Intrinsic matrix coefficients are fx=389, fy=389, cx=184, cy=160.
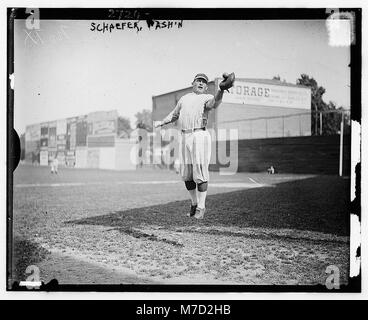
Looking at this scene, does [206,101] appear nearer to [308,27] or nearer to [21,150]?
[308,27]

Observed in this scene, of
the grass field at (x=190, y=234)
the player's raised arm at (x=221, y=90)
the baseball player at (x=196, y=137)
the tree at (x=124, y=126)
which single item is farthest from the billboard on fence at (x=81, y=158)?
the player's raised arm at (x=221, y=90)

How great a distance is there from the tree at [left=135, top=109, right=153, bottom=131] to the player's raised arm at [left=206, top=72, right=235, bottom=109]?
2.38 ft

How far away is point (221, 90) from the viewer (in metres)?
4.22

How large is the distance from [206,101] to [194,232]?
58.2 inches

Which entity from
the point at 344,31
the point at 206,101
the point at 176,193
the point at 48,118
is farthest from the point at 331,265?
the point at 48,118

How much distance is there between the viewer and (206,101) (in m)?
4.41

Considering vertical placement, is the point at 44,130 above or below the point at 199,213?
above

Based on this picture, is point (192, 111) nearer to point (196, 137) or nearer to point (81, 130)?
point (196, 137)

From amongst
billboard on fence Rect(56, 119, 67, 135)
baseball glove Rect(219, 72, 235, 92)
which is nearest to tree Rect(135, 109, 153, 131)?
billboard on fence Rect(56, 119, 67, 135)

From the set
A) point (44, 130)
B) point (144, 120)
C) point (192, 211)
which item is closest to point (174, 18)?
point (144, 120)

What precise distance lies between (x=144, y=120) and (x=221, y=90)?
1.06 metres

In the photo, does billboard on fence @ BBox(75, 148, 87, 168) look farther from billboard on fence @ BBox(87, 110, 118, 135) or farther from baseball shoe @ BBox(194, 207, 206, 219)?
baseball shoe @ BBox(194, 207, 206, 219)

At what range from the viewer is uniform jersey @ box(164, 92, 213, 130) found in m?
4.45

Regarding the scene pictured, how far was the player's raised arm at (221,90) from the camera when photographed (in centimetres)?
401
